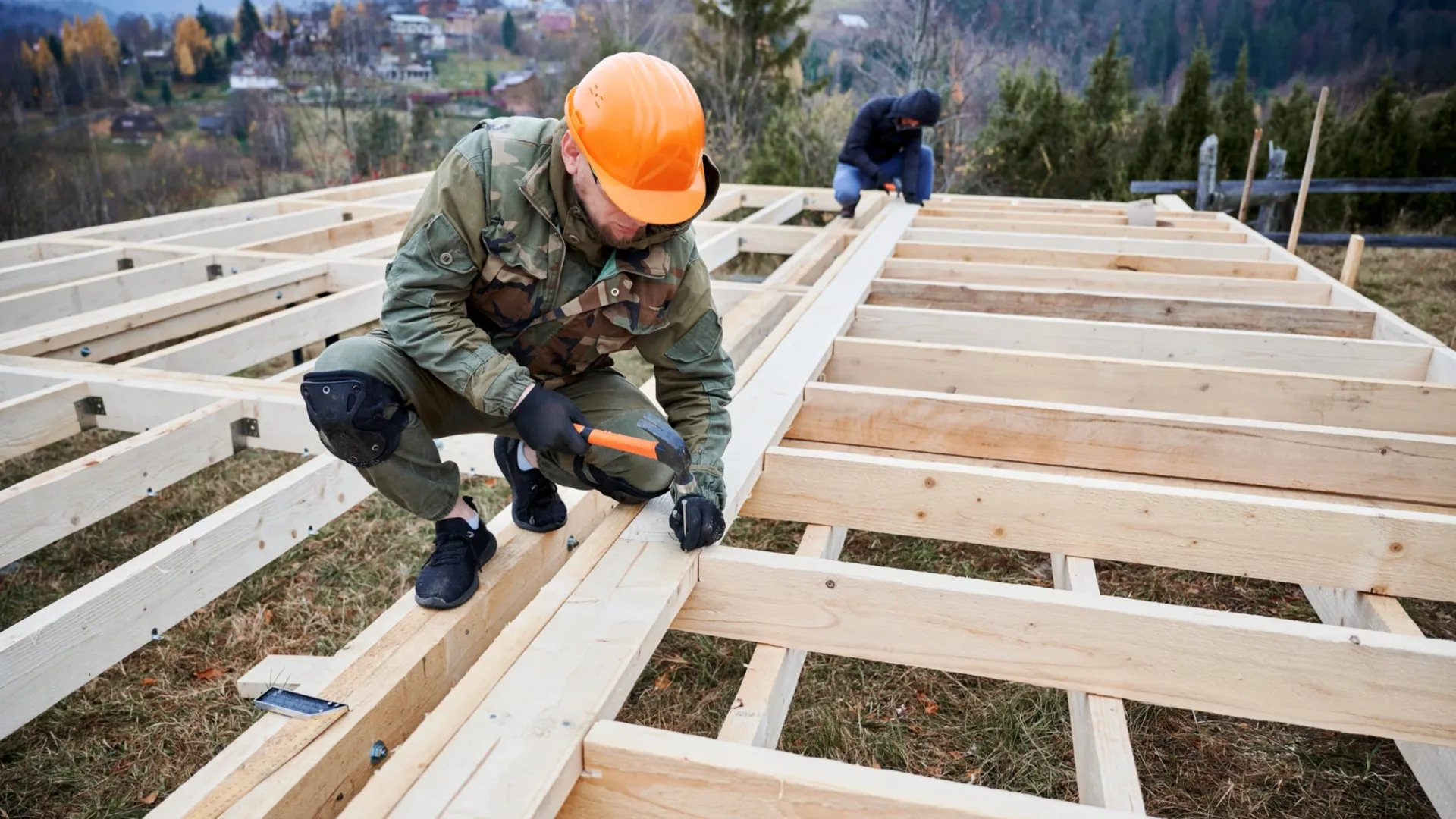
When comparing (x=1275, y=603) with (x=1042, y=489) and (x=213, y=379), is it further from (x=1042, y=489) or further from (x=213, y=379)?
(x=213, y=379)

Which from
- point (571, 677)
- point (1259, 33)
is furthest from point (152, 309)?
point (1259, 33)

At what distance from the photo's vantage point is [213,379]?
3227 mm

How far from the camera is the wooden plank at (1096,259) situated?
4676mm

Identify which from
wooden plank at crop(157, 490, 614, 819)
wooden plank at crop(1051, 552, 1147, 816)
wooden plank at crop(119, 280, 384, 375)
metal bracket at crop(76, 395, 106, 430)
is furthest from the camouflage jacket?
wooden plank at crop(119, 280, 384, 375)

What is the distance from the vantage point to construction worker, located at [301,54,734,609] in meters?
1.80

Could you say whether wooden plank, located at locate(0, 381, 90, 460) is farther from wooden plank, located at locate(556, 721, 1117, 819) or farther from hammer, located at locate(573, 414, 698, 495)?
wooden plank, located at locate(556, 721, 1117, 819)

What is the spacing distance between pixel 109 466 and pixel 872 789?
7.84ft

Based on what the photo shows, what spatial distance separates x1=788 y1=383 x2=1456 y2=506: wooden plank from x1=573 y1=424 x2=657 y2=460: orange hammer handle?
1134 millimetres

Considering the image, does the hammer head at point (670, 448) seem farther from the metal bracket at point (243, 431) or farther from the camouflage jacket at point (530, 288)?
the metal bracket at point (243, 431)

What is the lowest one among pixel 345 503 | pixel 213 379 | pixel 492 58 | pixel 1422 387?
pixel 345 503

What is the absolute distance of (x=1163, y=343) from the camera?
11.4ft

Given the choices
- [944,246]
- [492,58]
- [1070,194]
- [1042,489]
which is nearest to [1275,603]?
[1042,489]

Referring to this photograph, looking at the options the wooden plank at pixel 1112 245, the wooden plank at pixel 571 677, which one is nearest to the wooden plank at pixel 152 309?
the wooden plank at pixel 571 677

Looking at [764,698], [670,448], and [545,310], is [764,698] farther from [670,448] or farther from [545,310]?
[545,310]
